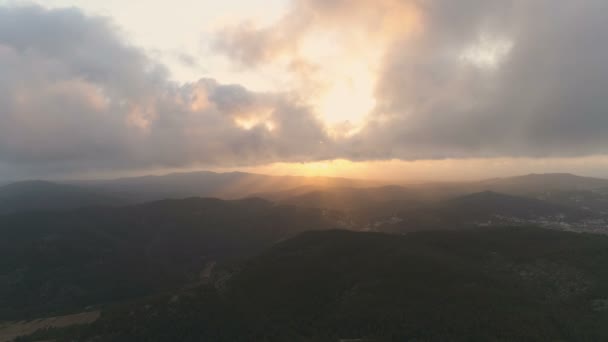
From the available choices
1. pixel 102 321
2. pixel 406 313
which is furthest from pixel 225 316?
pixel 406 313

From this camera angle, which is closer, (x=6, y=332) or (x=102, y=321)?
(x=102, y=321)

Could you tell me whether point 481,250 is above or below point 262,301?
above

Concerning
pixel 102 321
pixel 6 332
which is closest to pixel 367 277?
pixel 102 321

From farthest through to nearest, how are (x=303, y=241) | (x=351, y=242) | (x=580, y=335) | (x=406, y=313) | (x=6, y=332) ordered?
1. (x=303, y=241)
2. (x=351, y=242)
3. (x=6, y=332)
4. (x=406, y=313)
5. (x=580, y=335)

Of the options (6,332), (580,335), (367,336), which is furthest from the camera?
(6,332)

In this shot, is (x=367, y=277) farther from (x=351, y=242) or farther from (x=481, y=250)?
(x=481, y=250)

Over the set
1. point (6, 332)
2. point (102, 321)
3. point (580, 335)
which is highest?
point (580, 335)
